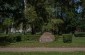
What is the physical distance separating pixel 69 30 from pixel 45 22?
38.1 meters

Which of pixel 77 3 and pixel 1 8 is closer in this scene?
pixel 1 8

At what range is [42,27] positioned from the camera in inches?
2034

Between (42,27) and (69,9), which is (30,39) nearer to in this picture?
(42,27)

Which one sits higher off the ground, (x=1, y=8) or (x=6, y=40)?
(x=1, y=8)

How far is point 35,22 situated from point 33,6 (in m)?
3.45

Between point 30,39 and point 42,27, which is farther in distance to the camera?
point 42,27

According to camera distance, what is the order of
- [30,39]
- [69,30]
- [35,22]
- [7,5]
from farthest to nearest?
[69,30]
[35,22]
[7,5]
[30,39]

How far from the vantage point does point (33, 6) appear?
167 ft

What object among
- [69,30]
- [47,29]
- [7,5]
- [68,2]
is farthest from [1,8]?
[69,30]

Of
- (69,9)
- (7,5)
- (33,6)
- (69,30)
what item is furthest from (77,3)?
(7,5)

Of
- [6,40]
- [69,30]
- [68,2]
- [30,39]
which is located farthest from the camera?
[69,30]

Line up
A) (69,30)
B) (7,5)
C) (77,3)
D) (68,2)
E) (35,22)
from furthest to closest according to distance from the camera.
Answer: (69,30) < (77,3) < (68,2) < (35,22) < (7,5)

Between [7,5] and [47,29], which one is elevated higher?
[7,5]

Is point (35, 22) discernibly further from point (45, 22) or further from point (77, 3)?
point (77, 3)
